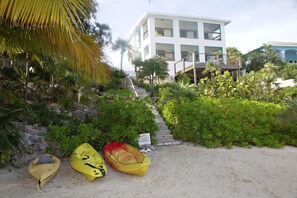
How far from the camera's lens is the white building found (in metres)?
25.0

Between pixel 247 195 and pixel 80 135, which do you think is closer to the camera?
pixel 247 195

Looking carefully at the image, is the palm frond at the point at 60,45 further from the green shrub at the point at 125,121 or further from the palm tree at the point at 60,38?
the green shrub at the point at 125,121

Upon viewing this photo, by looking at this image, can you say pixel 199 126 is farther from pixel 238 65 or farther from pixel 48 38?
pixel 238 65

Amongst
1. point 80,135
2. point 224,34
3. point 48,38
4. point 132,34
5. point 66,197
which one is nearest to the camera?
point 48,38

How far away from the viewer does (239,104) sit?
35.8 feet

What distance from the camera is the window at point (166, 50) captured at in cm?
2559

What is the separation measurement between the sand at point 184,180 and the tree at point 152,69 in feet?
35.1

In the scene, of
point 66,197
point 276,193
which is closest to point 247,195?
point 276,193

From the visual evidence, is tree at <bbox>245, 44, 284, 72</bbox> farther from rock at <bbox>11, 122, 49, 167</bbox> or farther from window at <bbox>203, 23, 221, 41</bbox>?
rock at <bbox>11, 122, 49, 167</bbox>

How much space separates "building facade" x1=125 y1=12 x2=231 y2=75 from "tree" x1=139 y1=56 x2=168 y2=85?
5639 mm

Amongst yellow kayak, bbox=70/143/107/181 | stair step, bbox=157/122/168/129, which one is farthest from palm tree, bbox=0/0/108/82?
stair step, bbox=157/122/168/129

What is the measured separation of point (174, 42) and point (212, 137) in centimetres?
1736

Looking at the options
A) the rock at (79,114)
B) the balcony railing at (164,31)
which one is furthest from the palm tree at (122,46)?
the rock at (79,114)

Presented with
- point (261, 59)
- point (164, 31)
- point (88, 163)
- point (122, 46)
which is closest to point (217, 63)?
point (164, 31)
